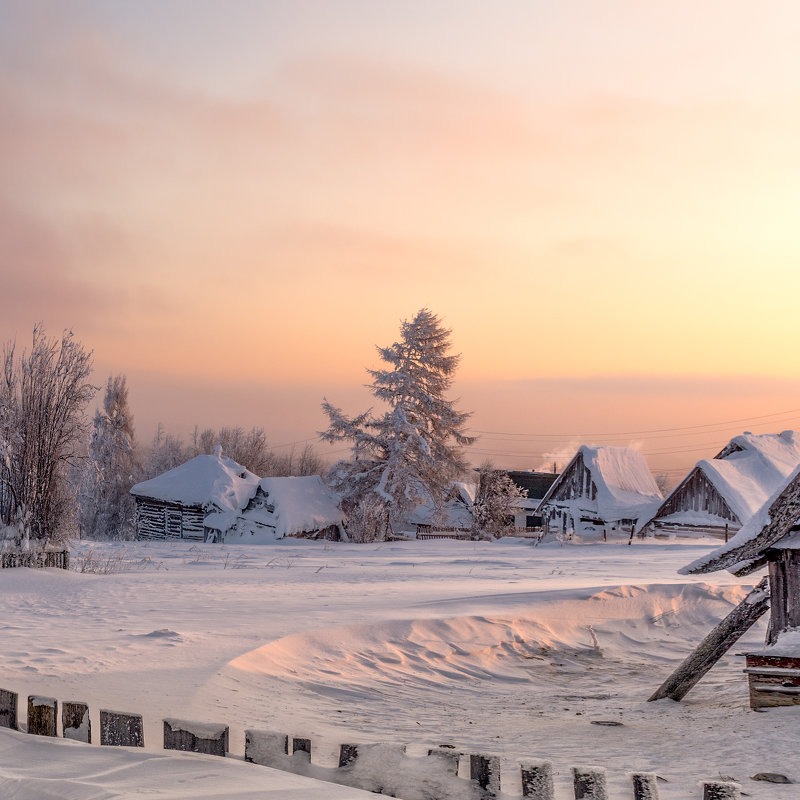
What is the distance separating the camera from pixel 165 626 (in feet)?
33.7

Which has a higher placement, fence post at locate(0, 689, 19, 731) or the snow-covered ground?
fence post at locate(0, 689, 19, 731)

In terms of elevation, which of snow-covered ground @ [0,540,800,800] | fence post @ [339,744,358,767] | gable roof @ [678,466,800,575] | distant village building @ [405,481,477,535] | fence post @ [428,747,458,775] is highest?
gable roof @ [678,466,800,575]

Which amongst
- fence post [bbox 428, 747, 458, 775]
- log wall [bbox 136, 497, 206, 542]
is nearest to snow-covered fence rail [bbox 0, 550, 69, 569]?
fence post [bbox 428, 747, 458, 775]

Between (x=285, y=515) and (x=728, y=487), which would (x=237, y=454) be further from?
(x=728, y=487)

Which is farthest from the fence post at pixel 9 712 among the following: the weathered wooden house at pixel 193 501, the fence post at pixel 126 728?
the weathered wooden house at pixel 193 501

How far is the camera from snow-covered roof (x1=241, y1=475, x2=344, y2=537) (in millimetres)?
39263

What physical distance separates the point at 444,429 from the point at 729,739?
38197 millimetres

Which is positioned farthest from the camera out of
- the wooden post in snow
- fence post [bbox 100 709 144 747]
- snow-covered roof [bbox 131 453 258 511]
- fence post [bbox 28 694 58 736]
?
snow-covered roof [bbox 131 453 258 511]

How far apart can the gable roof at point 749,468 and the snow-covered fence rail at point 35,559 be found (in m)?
25.3

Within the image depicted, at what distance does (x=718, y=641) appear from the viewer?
8.52 meters

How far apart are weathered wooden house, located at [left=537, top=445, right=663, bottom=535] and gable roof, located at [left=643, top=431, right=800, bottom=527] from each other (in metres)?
2.81

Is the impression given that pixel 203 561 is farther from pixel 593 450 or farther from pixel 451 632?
pixel 593 450

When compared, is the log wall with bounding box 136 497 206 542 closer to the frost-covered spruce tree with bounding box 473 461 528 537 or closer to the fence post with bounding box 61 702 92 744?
the frost-covered spruce tree with bounding box 473 461 528 537

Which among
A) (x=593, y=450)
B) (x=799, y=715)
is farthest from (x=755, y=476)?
(x=799, y=715)
